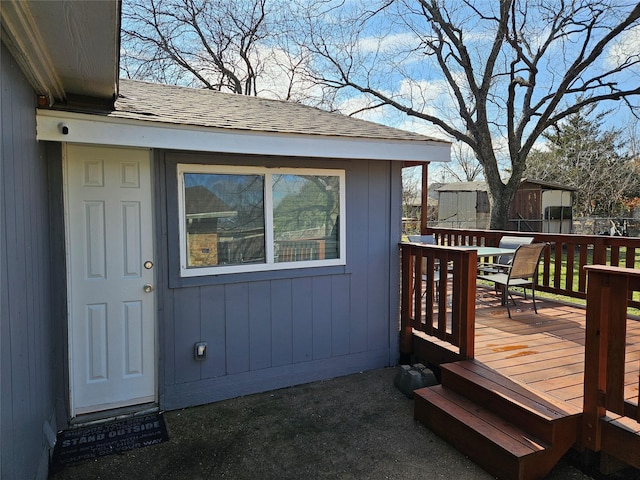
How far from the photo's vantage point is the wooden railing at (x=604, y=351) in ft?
7.45

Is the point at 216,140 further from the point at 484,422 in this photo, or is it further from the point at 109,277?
the point at 484,422

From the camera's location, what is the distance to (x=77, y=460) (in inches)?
106

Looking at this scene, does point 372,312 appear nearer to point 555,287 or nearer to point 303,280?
point 303,280

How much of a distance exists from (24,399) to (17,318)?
0.44 meters

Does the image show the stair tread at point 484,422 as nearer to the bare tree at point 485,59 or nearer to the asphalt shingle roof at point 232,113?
the asphalt shingle roof at point 232,113

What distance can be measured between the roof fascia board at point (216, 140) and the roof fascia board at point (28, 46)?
20cm

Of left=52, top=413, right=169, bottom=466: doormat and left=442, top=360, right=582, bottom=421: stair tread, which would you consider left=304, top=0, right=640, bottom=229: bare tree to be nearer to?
left=442, top=360, right=582, bottom=421: stair tread

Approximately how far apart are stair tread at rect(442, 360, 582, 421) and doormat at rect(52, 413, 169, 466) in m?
2.24

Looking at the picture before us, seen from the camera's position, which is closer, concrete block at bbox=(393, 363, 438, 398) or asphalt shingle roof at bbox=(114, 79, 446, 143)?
asphalt shingle roof at bbox=(114, 79, 446, 143)

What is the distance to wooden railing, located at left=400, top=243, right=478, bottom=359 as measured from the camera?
130 inches

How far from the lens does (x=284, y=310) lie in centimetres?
376

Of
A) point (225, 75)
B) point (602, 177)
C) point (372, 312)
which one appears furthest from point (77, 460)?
point (602, 177)

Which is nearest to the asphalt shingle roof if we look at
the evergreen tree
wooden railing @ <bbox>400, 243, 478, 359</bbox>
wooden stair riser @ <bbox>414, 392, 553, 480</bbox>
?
wooden railing @ <bbox>400, 243, 478, 359</bbox>

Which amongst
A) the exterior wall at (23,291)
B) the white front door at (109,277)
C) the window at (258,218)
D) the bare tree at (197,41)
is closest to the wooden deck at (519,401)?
the window at (258,218)
